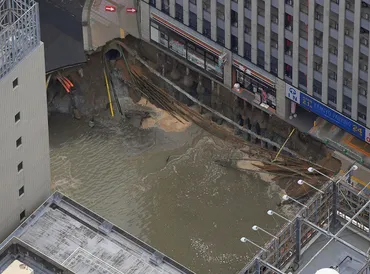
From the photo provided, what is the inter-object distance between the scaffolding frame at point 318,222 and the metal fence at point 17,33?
31265 millimetres

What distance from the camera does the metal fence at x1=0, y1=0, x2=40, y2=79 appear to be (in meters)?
192

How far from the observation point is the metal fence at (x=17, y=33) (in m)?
192

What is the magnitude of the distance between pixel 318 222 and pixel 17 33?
117 ft

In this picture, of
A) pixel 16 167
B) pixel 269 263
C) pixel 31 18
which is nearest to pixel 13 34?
pixel 31 18

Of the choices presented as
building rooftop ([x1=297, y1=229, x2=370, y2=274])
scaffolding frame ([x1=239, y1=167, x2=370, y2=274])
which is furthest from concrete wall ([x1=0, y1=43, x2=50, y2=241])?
building rooftop ([x1=297, y1=229, x2=370, y2=274])

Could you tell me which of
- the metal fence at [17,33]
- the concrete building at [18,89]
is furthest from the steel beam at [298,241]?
the metal fence at [17,33]

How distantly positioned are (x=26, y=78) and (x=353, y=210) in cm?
3560

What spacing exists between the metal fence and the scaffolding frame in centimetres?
3127

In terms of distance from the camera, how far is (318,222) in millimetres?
192500

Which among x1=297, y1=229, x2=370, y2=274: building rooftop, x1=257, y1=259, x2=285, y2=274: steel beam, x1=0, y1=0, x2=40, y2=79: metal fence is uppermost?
x1=0, y1=0, x2=40, y2=79: metal fence

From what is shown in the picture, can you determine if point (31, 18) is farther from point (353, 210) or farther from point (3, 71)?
point (353, 210)

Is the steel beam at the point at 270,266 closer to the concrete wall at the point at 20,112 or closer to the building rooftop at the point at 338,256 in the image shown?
the building rooftop at the point at 338,256

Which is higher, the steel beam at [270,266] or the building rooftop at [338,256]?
the building rooftop at [338,256]

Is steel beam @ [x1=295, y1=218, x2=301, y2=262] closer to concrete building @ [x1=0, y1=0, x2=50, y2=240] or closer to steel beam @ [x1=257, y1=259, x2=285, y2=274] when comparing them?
steel beam @ [x1=257, y1=259, x2=285, y2=274]
